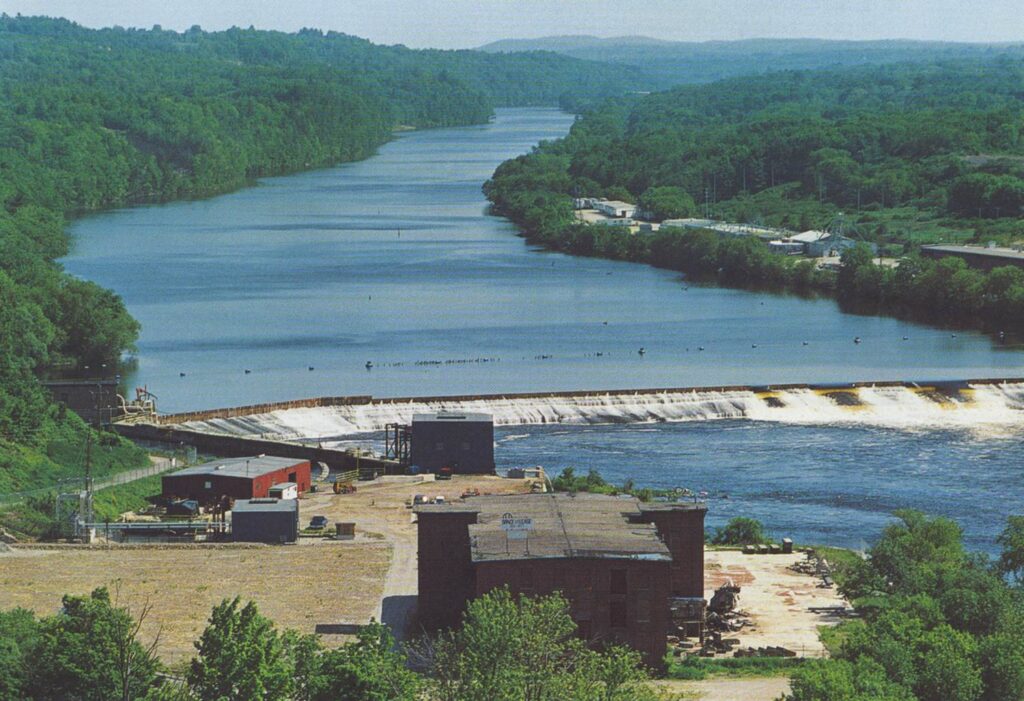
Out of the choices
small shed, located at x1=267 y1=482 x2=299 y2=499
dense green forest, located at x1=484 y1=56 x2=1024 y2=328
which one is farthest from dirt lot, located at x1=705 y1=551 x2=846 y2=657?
dense green forest, located at x1=484 y1=56 x2=1024 y2=328

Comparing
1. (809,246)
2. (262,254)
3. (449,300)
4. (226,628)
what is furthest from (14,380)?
(809,246)

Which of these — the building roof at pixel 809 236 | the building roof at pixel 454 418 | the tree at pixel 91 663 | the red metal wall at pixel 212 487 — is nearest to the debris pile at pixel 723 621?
the tree at pixel 91 663

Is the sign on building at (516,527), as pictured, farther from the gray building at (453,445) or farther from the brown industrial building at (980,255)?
the brown industrial building at (980,255)

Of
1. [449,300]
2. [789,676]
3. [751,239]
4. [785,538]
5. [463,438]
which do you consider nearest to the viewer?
[789,676]

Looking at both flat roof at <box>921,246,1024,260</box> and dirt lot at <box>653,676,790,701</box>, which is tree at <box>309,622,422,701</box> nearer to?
dirt lot at <box>653,676,790,701</box>

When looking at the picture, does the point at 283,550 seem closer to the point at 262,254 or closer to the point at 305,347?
the point at 305,347

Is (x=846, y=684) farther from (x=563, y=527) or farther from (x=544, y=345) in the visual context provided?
(x=544, y=345)
